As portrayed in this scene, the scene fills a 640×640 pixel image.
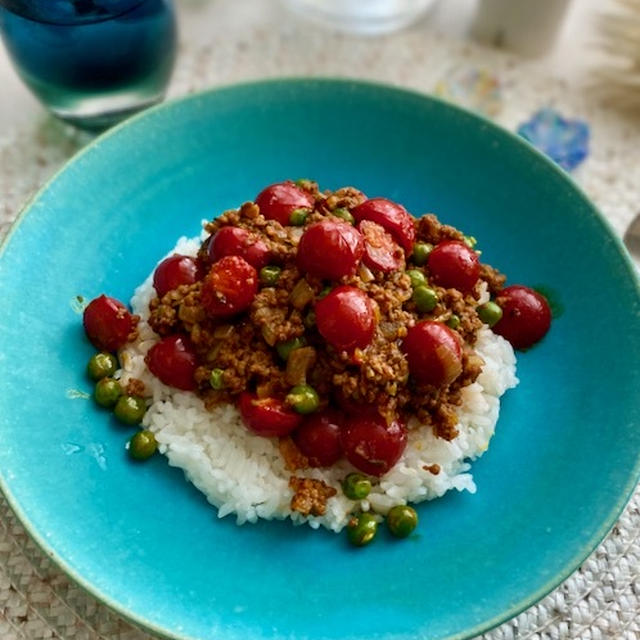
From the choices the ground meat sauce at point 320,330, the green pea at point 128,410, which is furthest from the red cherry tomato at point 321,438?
the green pea at point 128,410

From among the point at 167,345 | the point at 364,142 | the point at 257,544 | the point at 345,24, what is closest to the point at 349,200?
the point at 364,142

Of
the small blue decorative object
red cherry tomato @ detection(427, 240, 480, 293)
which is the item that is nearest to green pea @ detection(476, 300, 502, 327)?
red cherry tomato @ detection(427, 240, 480, 293)

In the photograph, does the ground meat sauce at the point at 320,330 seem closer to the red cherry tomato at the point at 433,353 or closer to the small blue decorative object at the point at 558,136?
the red cherry tomato at the point at 433,353

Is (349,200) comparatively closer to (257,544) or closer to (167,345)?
(167,345)

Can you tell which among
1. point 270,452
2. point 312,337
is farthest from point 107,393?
point 312,337

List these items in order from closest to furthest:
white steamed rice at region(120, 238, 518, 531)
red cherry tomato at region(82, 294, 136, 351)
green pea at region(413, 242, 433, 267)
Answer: white steamed rice at region(120, 238, 518, 531) < red cherry tomato at region(82, 294, 136, 351) < green pea at region(413, 242, 433, 267)

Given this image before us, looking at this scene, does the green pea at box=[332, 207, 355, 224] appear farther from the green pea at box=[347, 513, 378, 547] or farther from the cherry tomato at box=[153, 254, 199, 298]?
the green pea at box=[347, 513, 378, 547]
